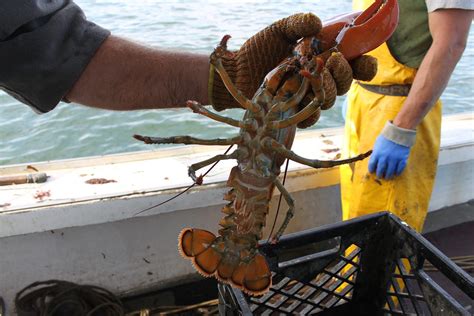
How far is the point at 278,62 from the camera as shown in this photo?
1812mm

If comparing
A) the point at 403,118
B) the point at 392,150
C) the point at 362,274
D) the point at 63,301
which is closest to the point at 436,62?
the point at 403,118

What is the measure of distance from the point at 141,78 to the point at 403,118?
145cm

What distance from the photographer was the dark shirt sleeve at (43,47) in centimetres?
160

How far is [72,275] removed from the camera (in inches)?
109

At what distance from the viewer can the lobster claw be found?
5.16 feet

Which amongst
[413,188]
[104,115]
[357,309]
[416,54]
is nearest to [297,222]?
[413,188]

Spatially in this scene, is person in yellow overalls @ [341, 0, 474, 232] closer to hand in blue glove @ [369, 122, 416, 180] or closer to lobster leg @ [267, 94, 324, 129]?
hand in blue glove @ [369, 122, 416, 180]

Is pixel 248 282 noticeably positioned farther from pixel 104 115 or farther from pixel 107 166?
pixel 104 115

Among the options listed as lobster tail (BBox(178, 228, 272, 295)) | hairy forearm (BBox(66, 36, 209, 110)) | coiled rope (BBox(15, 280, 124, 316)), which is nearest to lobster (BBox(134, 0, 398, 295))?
lobster tail (BBox(178, 228, 272, 295))

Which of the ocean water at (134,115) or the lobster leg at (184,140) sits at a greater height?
the lobster leg at (184,140)

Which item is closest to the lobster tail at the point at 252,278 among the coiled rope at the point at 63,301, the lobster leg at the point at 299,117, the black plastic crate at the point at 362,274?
the black plastic crate at the point at 362,274

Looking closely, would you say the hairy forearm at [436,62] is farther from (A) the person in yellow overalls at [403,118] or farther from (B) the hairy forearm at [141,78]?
(B) the hairy forearm at [141,78]

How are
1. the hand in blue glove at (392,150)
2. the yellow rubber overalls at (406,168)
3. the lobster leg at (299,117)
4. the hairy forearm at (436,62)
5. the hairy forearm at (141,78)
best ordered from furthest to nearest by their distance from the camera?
the yellow rubber overalls at (406,168), the hand in blue glove at (392,150), the hairy forearm at (436,62), the hairy forearm at (141,78), the lobster leg at (299,117)

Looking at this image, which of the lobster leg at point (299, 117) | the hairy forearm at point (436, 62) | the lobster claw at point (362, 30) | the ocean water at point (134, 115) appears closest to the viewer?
the lobster leg at point (299, 117)
